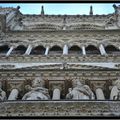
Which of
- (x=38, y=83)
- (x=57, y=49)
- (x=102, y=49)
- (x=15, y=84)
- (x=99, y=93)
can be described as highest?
(x=57, y=49)

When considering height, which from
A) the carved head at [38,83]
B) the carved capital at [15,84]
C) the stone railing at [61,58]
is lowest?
the carved head at [38,83]

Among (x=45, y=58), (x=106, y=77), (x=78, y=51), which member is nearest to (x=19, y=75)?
(x=106, y=77)

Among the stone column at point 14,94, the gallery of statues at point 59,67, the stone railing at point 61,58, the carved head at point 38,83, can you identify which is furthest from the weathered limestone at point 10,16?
the stone column at point 14,94

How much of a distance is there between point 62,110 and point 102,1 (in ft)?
15.5

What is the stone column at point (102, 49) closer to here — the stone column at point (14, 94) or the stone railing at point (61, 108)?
the stone column at point (14, 94)

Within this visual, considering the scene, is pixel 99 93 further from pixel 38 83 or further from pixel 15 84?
pixel 15 84

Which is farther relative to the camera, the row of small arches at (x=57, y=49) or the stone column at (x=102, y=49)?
the row of small arches at (x=57, y=49)

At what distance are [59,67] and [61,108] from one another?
6980 millimetres

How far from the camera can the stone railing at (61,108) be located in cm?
732

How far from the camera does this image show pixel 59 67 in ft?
47.5

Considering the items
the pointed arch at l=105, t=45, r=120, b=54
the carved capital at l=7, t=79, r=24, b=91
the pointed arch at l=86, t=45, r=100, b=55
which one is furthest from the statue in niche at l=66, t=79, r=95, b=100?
the pointed arch at l=86, t=45, r=100, b=55

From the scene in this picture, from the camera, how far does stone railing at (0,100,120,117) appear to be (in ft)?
24.0

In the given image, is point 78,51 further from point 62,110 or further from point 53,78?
point 62,110

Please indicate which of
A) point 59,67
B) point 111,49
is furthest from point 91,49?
point 59,67
